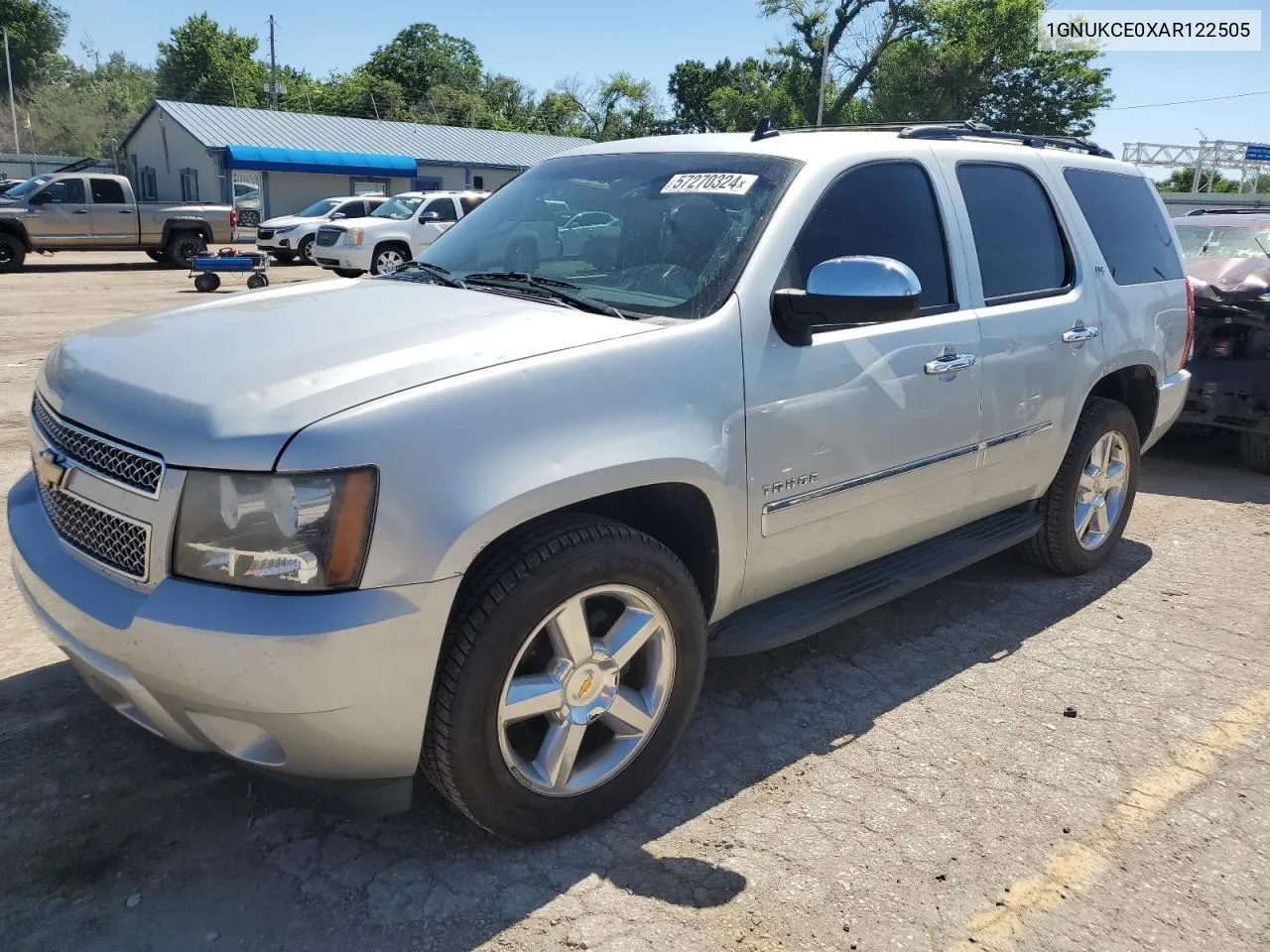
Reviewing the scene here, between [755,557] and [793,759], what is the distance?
0.67 m

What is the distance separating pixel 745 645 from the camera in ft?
10.1

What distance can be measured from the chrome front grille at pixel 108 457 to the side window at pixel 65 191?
855 inches

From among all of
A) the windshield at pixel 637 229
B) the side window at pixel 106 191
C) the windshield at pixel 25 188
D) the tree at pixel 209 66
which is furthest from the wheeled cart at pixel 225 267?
the tree at pixel 209 66

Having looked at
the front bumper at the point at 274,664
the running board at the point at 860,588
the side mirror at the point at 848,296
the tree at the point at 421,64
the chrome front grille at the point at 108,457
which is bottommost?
the running board at the point at 860,588

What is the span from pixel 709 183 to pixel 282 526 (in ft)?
6.05

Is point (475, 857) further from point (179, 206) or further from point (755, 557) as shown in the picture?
point (179, 206)

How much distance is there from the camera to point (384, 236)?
20.3 meters

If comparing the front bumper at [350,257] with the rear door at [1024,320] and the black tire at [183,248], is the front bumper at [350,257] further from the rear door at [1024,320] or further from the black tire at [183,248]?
the rear door at [1024,320]

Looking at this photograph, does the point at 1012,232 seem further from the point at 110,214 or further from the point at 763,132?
the point at 110,214

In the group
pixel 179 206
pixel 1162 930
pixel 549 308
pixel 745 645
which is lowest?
pixel 1162 930

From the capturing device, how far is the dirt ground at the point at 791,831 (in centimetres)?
242

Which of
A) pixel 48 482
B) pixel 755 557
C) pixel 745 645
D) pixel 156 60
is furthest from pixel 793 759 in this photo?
pixel 156 60

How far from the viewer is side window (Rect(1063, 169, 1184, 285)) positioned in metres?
4.53

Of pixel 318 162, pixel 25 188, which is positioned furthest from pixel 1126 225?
pixel 318 162
